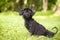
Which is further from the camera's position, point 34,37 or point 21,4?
point 21,4

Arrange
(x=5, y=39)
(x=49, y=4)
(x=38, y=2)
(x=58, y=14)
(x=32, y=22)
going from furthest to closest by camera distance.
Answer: (x=38, y=2) → (x=49, y=4) → (x=58, y=14) → (x=5, y=39) → (x=32, y=22)

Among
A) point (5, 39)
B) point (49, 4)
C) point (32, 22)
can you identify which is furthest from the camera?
point (49, 4)

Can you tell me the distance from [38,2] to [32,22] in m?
26.9

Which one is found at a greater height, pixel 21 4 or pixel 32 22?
pixel 32 22

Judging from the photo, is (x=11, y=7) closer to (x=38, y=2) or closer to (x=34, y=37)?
(x=38, y=2)

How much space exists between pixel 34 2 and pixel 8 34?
26136mm

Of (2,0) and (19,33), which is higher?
(19,33)

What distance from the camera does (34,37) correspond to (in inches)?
409

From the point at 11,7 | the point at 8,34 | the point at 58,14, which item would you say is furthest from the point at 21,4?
the point at 8,34

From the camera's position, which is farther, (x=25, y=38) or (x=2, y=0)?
(x=2, y=0)

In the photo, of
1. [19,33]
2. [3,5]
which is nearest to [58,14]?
[19,33]

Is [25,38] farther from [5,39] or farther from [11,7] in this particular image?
[11,7]

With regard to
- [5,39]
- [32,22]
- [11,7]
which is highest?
[32,22]

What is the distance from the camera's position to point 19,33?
11.5m
